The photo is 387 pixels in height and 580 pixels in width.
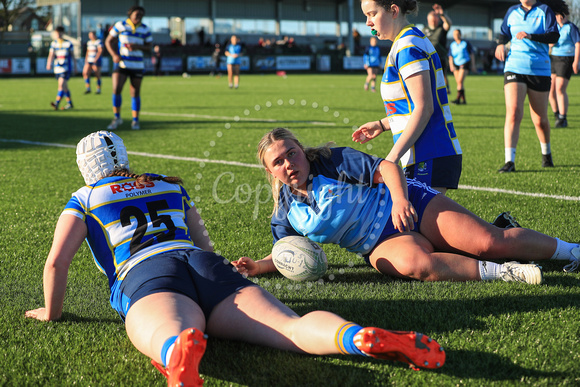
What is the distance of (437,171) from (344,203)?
834 millimetres

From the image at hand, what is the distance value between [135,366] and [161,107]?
45.8 feet

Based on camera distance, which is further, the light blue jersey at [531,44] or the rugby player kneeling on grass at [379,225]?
the light blue jersey at [531,44]

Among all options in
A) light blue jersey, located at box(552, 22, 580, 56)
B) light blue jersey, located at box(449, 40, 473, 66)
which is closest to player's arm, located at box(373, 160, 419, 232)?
light blue jersey, located at box(552, 22, 580, 56)

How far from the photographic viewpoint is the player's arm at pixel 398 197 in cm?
311

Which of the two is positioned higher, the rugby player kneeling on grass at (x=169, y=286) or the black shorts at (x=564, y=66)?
the black shorts at (x=564, y=66)

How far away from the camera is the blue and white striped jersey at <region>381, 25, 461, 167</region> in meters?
3.81

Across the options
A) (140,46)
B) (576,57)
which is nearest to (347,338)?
(140,46)

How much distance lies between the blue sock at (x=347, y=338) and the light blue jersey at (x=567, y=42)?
10.8m

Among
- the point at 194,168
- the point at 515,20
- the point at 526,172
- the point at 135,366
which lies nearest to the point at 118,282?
the point at 135,366

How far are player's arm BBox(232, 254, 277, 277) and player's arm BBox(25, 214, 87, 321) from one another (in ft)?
3.17

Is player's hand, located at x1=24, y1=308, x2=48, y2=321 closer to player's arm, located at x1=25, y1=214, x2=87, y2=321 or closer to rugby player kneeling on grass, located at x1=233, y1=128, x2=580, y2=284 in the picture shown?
player's arm, located at x1=25, y1=214, x2=87, y2=321

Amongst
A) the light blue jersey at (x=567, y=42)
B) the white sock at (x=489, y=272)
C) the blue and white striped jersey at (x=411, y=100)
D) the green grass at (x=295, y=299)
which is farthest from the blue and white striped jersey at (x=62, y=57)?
the white sock at (x=489, y=272)

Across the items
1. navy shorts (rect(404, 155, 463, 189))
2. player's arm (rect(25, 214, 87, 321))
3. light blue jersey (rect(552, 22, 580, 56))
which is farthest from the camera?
light blue jersey (rect(552, 22, 580, 56))

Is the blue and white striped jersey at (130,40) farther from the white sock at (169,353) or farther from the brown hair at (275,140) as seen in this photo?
the white sock at (169,353)
